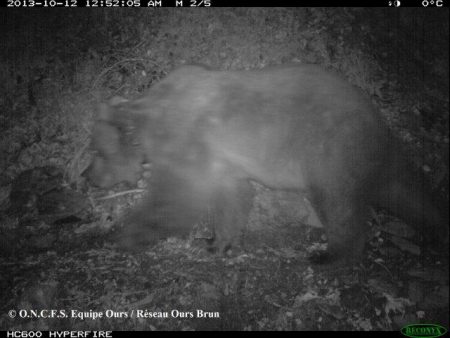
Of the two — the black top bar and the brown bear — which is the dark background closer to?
the black top bar

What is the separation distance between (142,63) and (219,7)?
93 centimetres

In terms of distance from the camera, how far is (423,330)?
1911 millimetres

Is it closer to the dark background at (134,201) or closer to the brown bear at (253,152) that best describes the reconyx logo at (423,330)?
the dark background at (134,201)

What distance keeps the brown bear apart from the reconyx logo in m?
0.57

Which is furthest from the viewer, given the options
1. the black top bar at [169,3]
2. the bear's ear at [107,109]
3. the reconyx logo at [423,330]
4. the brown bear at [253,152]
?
the bear's ear at [107,109]

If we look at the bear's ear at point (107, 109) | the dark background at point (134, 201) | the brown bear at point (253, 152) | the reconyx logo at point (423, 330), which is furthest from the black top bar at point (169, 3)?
the reconyx logo at point (423, 330)

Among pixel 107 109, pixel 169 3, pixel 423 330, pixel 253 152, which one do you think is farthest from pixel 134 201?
pixel 423 330

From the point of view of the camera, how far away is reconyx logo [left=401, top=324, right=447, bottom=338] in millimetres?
1881

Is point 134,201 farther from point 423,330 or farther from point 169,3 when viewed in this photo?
point 423,330

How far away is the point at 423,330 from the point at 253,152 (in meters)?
1.70

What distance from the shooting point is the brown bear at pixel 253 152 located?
2.29 m

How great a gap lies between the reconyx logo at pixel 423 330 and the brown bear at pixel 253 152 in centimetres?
57

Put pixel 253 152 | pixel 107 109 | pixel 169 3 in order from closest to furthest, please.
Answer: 1. pixel 253 152
2. pixel 169 3
3. pixel 107 109

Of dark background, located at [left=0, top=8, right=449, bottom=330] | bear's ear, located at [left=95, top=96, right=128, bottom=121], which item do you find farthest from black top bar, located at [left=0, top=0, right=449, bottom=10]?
bear's ear, located at [left=95, top=96, right=128, bottom=121]
